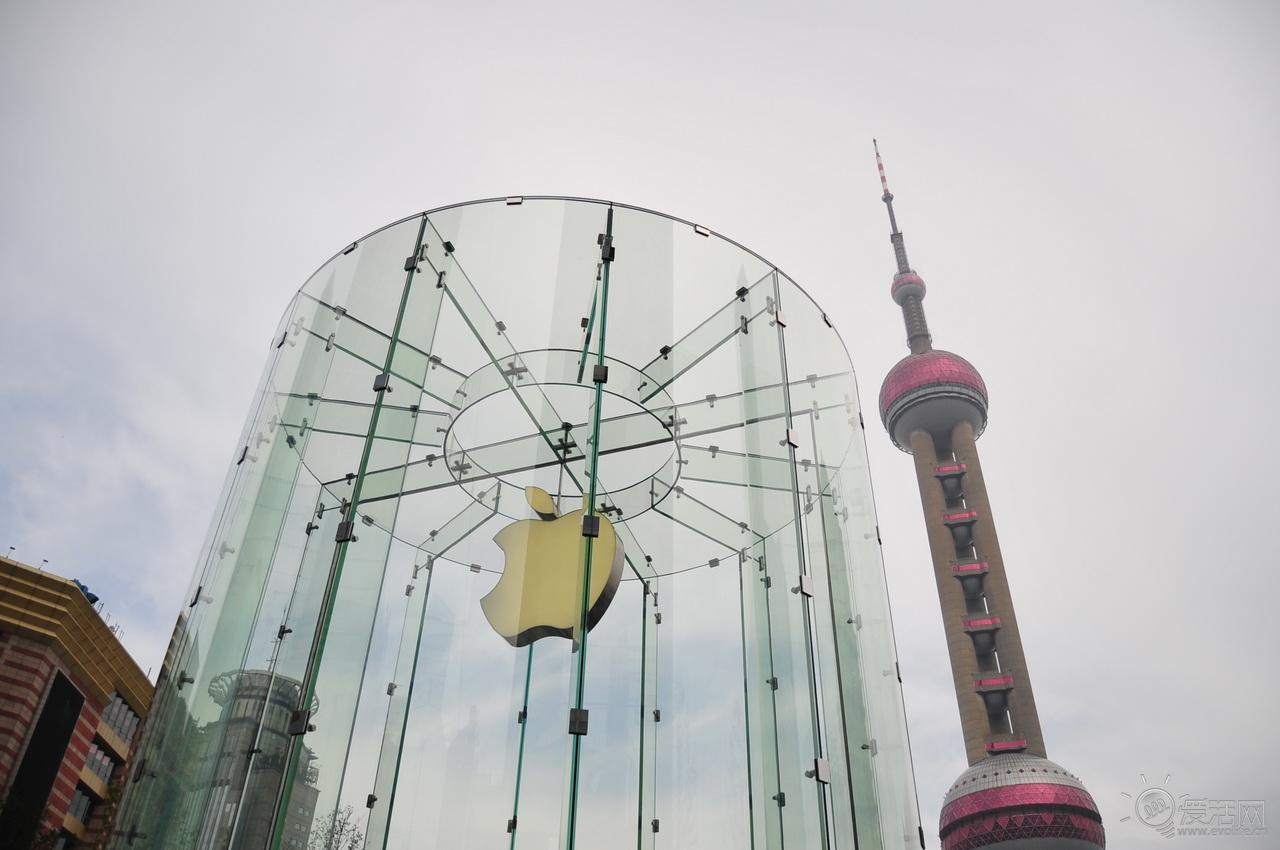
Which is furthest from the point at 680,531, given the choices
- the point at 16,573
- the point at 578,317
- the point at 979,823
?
the point at 979,823

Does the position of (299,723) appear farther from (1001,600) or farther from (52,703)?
(1001,600)

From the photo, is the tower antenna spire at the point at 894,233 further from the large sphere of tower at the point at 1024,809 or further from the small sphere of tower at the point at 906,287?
the large sphere of tower at the point at 1024,809

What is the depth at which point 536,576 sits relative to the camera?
627 cm

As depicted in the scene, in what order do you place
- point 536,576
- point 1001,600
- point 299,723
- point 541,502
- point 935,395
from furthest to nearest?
point 935,395
point 1001,600
point 541,502
point 536,576
point 299,723

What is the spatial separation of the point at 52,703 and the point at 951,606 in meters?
57.6

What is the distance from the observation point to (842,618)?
23.4 ft

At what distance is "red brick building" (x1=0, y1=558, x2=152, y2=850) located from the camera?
22.2 metres

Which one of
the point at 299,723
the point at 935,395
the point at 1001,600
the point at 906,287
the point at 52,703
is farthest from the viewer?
the point at 906,287

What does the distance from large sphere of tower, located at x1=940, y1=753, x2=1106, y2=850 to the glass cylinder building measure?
188ft

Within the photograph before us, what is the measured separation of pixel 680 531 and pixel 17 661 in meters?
23.4

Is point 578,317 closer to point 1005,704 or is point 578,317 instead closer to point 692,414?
point 692,414

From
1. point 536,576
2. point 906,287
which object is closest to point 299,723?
point 536,576

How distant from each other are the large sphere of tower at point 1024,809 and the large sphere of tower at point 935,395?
27.7 metres

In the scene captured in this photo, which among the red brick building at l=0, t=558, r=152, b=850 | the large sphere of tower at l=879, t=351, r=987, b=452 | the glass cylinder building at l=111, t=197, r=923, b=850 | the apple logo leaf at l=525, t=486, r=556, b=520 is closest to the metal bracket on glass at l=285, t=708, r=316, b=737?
the glass cylinder building at l=111, t=197, r=923, b=850
